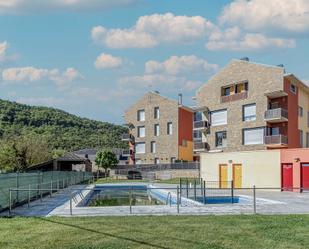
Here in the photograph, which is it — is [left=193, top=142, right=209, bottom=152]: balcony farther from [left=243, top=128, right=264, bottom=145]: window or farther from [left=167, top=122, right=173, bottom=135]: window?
[left=167, top=122, right=173, bottom=135]: window

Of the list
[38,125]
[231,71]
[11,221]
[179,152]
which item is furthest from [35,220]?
[38,125]

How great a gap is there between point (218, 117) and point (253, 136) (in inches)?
186

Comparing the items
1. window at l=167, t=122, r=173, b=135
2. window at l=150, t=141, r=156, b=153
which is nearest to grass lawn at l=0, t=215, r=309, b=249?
window at l=167, t=122, r=173, b=135

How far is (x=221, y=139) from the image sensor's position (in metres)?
45.2

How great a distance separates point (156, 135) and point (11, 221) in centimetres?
4854

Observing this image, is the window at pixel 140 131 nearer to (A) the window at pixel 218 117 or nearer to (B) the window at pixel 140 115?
(B) the window at pixel 140 115

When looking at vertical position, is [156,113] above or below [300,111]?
above

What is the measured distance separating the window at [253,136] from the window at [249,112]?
3.55ft

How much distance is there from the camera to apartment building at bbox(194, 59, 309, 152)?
39.7 m

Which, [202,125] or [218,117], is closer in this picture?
[218,117]

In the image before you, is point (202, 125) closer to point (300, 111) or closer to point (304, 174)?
point (300, 111)

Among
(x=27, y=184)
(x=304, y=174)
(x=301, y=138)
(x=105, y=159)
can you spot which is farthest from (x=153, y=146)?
(x=27, y=184)

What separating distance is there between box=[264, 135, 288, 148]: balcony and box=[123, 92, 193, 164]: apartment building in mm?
20483

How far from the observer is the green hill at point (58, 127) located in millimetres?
70812
